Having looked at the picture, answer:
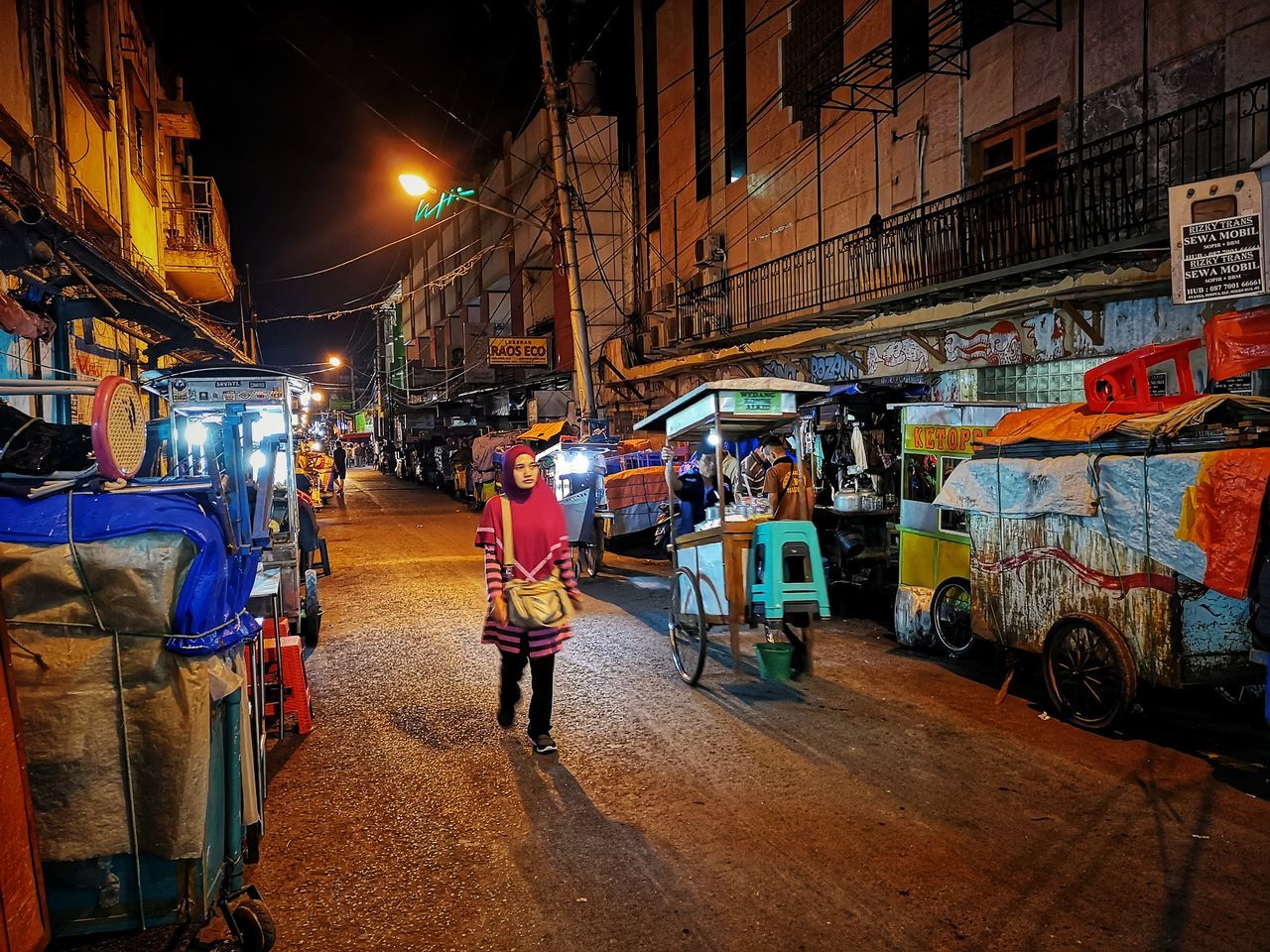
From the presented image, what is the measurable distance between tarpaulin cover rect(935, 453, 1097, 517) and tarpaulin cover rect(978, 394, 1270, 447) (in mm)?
188

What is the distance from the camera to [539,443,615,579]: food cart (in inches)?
522

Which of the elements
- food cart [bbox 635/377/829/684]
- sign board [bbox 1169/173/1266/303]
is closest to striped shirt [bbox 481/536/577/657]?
food cart [bbox 635/377/829/684]

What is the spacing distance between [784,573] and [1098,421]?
2633 mm

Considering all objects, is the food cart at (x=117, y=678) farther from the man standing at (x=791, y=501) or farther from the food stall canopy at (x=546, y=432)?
the food stall canopy at (x=546, y=432)

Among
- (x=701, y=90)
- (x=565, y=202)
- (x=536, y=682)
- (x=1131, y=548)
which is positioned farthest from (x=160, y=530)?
(x=701, y=90)

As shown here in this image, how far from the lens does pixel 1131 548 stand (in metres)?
5.53

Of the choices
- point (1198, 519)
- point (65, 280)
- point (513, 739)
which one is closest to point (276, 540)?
point (513, 739)

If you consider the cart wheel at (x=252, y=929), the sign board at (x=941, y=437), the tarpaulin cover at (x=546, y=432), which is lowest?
the cart wheel at (x=252, y=929)

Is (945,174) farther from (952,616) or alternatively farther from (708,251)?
(952,616)

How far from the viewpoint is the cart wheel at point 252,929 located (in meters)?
3.07

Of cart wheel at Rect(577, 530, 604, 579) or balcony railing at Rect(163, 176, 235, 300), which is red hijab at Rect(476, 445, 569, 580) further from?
balcony railing at Rect(163, 176, 235, 300)

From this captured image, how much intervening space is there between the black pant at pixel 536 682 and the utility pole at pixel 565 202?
38.7ft

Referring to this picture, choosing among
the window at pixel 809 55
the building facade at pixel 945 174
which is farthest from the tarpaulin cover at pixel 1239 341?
the window at pixel 809 55

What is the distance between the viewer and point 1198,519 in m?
5.03
